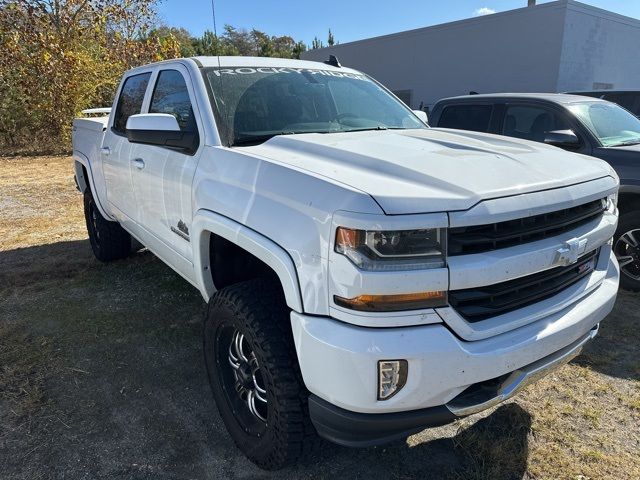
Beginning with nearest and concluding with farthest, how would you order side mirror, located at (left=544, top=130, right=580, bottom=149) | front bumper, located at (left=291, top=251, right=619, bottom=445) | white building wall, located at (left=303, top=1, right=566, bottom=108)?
1. front bumper, located at (left=291, top=251, right=619, bottom=445)
2. side mirror, located at (left=544, top=130, right=580, bottom=149)
3. white building wall, located at (left=303, top=1, right=566, bottom=108)

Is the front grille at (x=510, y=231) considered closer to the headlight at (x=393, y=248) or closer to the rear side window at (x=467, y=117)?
the headlight at (x=393, y=248)

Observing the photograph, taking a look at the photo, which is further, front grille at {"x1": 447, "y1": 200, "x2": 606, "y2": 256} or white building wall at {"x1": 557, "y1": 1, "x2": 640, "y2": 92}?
white building wall at {"x1": 557, "y1": 1, "x2": 640, "y2": 92}

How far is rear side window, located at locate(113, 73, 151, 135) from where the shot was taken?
399cm

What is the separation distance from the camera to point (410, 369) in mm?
1759

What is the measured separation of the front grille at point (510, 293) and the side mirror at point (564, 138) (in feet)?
9.37

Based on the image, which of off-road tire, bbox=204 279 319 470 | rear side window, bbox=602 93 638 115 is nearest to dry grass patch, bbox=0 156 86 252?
off-road tire, bbox=204 279 319 470

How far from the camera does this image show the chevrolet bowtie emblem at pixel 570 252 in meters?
2.08

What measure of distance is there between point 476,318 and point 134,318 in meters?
3.02

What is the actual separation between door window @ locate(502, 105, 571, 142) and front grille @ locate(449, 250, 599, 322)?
3.30 meters

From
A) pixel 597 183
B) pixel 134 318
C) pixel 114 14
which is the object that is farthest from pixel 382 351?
pixel 114 14

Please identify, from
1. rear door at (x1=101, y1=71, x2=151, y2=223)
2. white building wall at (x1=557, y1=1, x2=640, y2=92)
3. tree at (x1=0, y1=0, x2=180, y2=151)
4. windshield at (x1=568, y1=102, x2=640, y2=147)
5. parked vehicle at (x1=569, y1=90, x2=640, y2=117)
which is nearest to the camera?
rear door at (x1=101, y1=71, x2=151, y2=223)

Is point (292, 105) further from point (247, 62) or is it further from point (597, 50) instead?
point (597, 50)

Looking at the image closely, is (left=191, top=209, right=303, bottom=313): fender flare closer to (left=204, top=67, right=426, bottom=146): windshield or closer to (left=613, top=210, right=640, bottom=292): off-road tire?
(left=204, top=67, right=426, bottom=146): windshield

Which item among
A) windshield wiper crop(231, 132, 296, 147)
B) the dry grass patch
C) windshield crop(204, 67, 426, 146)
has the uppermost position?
windshield crop(204, 67, 426, 146)
